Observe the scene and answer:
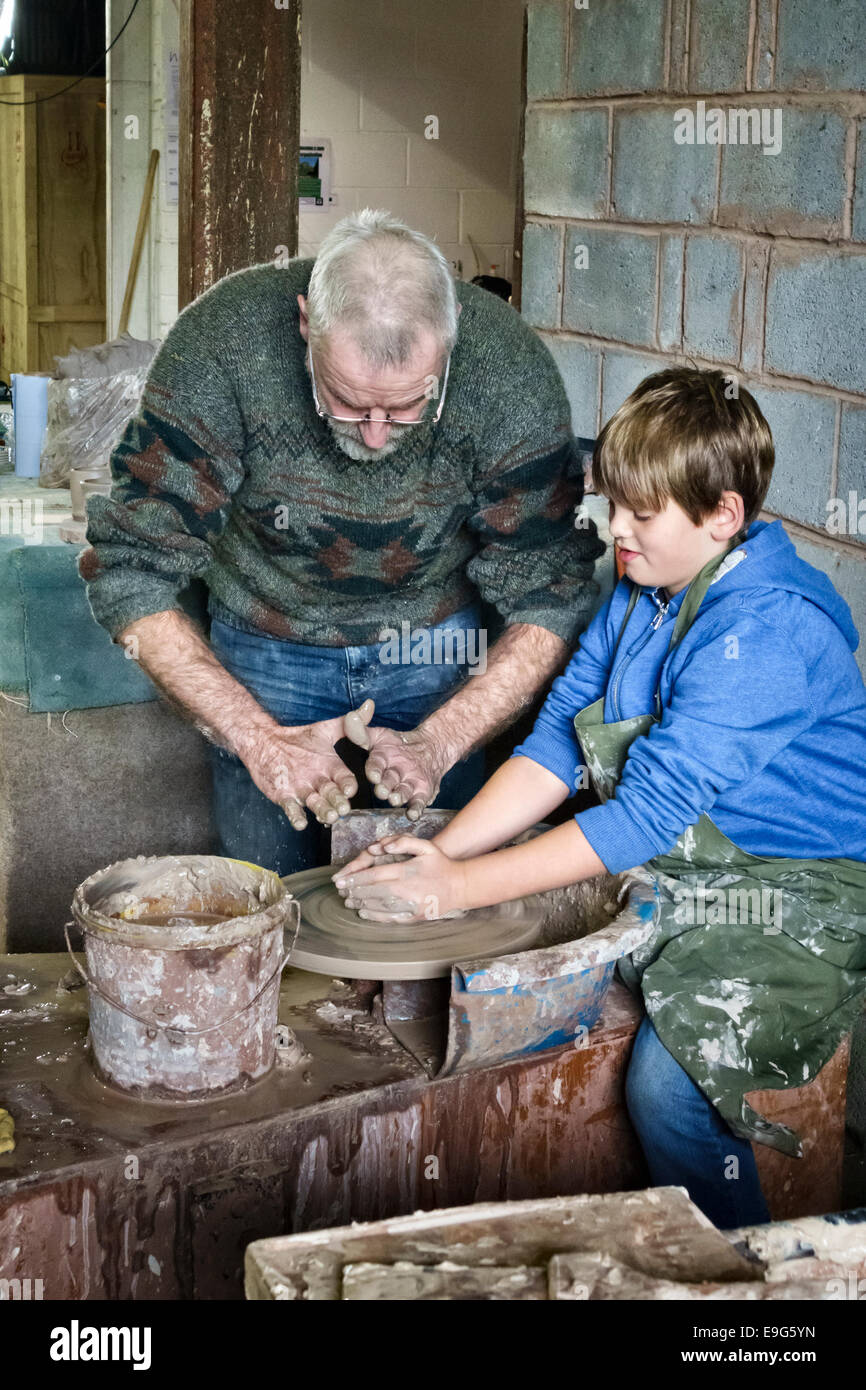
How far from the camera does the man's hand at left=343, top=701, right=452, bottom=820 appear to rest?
8.25ft

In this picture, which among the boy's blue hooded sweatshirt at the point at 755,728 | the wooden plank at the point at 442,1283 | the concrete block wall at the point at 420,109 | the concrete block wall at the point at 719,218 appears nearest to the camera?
the wooden plank at the point at 442,1283

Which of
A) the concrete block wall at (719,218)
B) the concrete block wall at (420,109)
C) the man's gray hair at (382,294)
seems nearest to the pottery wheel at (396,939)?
the man's gray hair at (382,294)

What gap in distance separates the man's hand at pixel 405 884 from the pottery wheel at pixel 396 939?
3cm

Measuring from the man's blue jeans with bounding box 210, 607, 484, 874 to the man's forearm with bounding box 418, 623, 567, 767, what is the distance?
0.60ft

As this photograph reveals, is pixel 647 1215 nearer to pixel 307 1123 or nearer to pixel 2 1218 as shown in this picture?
pixel 307 1123

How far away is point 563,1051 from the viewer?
2223 millimetres

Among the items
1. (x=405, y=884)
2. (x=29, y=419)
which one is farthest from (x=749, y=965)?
(x=29, y=419)

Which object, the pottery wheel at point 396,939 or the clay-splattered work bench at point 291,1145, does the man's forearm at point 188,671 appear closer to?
the pottery wheel at point 396,939

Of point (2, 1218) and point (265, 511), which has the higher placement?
point (265, 511)

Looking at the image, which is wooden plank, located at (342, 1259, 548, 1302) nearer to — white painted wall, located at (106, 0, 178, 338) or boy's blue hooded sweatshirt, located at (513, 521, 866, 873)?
boy's blue hooded sweatshirt, located at (513, 521, 866, 873)

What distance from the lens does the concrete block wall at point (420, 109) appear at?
7.31 metres

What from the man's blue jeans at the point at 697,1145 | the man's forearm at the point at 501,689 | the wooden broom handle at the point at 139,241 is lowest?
the man's blue jeans at the point at 697,1145
